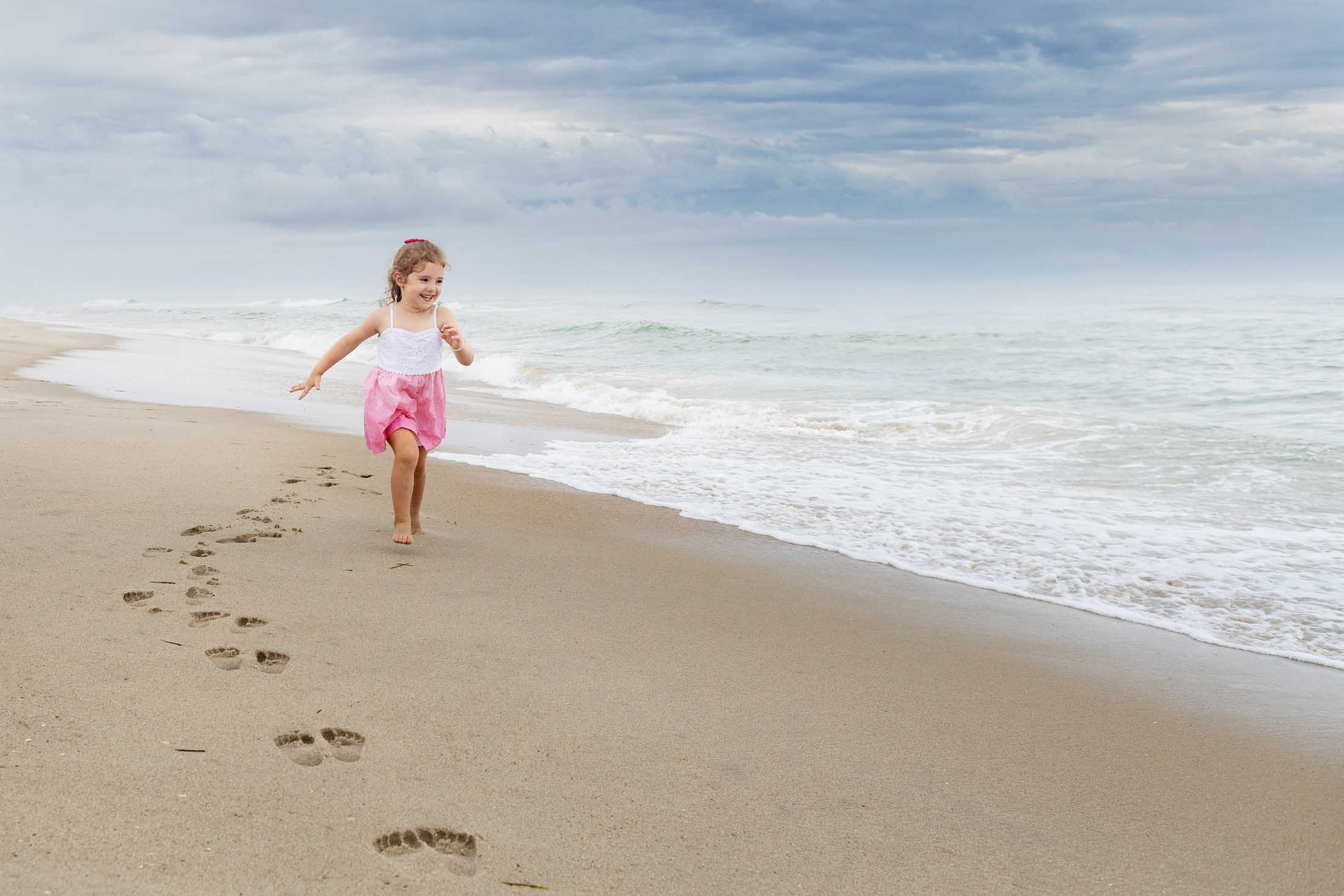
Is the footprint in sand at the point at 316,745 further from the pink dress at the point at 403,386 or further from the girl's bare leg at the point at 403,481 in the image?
the pink dress at the point at 403,386

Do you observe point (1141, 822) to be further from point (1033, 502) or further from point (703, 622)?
point (1033, 502)

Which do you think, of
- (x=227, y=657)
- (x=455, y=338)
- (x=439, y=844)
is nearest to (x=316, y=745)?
(x=439, y=844)

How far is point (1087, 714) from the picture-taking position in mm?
3492

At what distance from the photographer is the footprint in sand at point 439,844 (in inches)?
85.1

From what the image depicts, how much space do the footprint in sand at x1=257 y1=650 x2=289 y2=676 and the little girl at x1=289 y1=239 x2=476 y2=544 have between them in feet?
6.19

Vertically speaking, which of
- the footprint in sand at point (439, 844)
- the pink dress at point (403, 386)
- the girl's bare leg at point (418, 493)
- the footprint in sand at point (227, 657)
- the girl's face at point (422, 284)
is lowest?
the footprint in sand at point (439, 844)

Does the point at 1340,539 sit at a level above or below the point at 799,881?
above

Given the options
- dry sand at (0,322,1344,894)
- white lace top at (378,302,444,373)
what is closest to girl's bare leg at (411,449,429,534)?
dry sand at (0,322,1344,894)

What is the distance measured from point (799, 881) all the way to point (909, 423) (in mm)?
9980

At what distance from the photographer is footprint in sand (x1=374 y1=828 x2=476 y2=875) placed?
7.09ft

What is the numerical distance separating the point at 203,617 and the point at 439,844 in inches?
64.3

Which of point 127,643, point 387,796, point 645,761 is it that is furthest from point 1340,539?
point 127,643

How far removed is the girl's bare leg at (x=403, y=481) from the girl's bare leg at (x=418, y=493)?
10cm

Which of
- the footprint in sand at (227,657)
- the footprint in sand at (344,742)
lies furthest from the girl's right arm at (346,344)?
the footprint in sand at (344,742)
